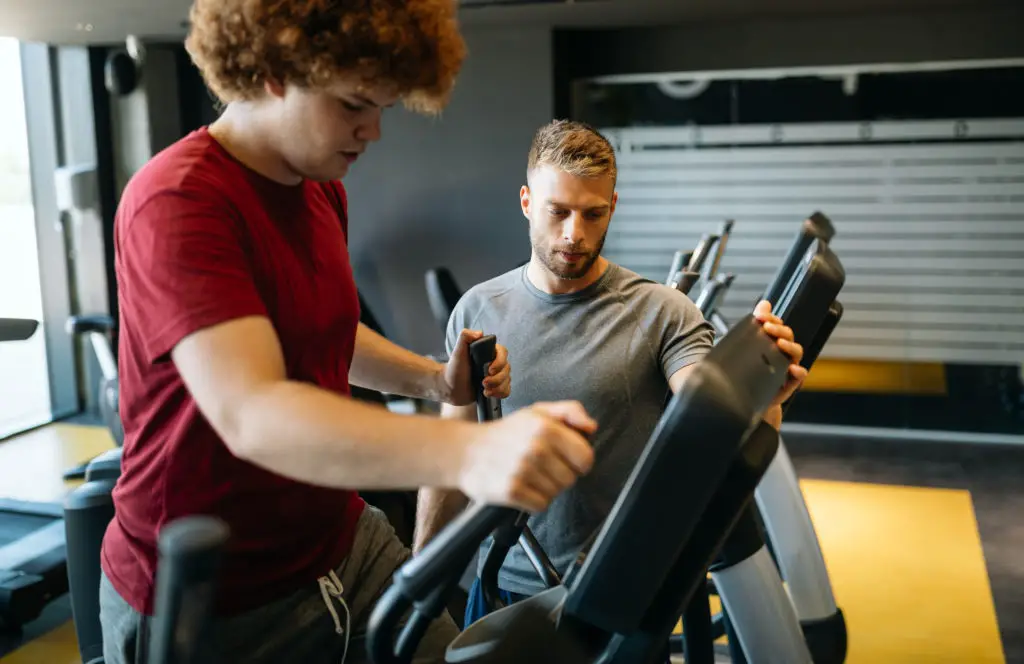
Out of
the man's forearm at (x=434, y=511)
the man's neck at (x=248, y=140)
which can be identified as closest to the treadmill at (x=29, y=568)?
the man's forearm at (x=434, y=511)

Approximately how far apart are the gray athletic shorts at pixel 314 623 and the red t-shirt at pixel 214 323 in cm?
3

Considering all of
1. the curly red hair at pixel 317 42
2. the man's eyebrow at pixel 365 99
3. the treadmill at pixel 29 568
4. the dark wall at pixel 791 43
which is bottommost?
the treadmill at pixel 29 568

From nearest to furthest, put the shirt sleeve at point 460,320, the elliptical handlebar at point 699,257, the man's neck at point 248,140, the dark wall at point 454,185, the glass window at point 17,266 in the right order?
1. the man's neck at point 248,140
2. the shirt sleeve at point 460,320
3. the elliptical handlebar at point 699,257
4. the dark wall at point 454,185
5. the glass window at point 17,266

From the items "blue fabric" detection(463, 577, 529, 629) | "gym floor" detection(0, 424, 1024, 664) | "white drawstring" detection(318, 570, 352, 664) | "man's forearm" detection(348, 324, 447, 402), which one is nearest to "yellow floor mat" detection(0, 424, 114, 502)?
"gym floor" detection(0, 424, 1024, 664)

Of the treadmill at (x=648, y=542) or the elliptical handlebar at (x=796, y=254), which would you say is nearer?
the treadmill at (x=648, y=542)

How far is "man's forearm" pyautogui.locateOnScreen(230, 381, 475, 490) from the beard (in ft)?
4.19

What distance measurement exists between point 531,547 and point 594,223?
0.75 meters

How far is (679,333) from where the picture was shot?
7.38ft

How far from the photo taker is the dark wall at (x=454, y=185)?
6109mm

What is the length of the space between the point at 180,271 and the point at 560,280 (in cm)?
132

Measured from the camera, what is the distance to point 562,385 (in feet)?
7.40

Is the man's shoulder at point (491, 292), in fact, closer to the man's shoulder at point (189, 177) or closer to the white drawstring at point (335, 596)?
the white drawstring at point (335, 596)

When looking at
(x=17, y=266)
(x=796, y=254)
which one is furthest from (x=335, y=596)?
(x=17, y=266)

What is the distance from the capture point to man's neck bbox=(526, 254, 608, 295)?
2352mm
